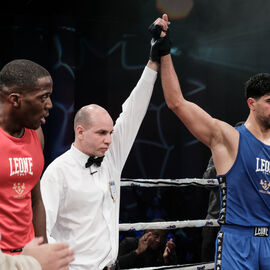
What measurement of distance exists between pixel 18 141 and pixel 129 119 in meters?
0.69

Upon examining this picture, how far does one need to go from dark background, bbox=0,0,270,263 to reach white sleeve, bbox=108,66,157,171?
7.71 feet

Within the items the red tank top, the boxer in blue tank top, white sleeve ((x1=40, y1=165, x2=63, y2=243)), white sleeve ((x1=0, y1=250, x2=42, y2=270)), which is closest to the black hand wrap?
the boxer in blue tank top

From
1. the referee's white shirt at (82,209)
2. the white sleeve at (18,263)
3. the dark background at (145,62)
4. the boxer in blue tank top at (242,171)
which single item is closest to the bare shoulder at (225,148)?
the boxer in blue tank top at (242,171)

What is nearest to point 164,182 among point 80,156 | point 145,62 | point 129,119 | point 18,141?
point 129,119

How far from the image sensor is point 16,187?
1.51 meters

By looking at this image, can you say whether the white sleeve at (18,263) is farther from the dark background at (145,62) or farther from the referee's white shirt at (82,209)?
the dark background at (145,62)

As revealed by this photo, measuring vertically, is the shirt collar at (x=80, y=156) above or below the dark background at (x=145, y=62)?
below

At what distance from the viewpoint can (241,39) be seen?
4871 millimetres

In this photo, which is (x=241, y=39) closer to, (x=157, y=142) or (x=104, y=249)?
(x=157, y=142)

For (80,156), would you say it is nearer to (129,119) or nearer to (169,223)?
(129,119)

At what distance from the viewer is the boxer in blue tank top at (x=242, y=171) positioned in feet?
7.09

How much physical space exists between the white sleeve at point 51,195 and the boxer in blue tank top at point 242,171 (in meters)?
0.76

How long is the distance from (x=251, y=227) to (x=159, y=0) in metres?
3.22

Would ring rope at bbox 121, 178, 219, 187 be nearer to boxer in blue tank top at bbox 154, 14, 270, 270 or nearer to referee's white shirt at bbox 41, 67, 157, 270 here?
boxer in blue tank top at bbox 154, 14, 270, 270
